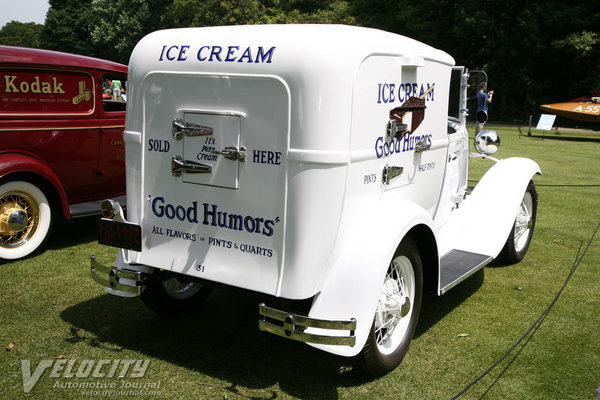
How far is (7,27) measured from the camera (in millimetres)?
127188

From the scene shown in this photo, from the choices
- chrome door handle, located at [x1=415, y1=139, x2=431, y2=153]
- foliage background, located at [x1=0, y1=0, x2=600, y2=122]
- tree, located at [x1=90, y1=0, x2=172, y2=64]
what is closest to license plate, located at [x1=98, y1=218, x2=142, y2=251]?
chrome door handle, located at [x1=415, y1=139, x2=431, y2=153]

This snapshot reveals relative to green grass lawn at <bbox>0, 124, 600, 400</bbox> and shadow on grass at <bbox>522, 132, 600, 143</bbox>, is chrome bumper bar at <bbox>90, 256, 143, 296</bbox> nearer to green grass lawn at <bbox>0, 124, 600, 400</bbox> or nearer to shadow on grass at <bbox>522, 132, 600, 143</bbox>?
green grass lawn at <bbox>0, 124, 600, 400</bbox>

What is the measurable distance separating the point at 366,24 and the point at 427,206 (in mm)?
35758

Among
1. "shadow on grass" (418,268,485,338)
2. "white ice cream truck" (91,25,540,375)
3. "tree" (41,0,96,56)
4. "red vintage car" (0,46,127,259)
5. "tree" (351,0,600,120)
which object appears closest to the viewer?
"white ice cream truck" (91,25,540,375)

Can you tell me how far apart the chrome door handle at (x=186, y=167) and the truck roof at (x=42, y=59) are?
3215 millimetres

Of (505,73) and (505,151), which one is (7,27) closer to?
(505,73)

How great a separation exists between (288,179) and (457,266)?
6.50ft

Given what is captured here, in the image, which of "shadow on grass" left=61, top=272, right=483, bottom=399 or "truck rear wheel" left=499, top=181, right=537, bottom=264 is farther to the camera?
"truck rear wheel" left=499, top=181, right=537, bottom=264

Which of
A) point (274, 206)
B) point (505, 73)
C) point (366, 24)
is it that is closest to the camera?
point (274, 206)

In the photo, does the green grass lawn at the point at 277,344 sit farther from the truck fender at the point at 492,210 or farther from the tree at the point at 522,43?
the tree at the point at 522,43

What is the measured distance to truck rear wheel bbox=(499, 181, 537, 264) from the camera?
18.5ft

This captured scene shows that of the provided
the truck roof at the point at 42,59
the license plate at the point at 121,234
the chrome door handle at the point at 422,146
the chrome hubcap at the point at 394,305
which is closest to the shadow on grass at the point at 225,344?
the chrome hubcap at the point at 394,305

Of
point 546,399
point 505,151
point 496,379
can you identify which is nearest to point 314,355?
point 496,379

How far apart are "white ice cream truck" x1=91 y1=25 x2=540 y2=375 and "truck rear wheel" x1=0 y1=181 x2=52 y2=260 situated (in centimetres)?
234
